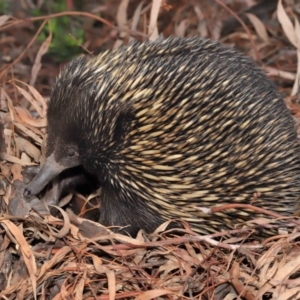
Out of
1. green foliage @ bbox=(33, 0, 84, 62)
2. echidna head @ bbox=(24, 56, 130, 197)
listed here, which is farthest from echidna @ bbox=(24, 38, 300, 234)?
green foliage @ bbox=(33, 0, 84, 62)

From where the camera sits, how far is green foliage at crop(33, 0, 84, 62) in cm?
355

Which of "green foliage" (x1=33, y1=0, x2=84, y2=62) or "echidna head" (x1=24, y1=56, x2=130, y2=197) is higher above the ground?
"echidna head" (x1=24, y1=56, x2=130, y2=197)

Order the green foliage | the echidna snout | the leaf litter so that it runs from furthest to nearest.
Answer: the green foliage → the echidna snout → the leaf litter

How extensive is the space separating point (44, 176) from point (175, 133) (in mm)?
416

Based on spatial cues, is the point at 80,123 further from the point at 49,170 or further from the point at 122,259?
the point at 122,259

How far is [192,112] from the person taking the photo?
85.5 inches

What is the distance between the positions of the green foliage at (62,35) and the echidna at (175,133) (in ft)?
4.21

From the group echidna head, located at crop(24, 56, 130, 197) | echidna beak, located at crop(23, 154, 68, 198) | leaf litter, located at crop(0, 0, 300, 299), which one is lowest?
leaf litter, located at crop(0, 0, 300, 299)

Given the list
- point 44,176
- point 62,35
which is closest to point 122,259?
point 44,176

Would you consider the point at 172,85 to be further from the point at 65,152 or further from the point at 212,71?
the point at 65,152

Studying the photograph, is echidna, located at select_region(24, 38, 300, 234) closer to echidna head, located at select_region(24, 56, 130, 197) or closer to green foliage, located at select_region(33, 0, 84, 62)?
echidna head, located at select_region(24, 56, 130, 197)

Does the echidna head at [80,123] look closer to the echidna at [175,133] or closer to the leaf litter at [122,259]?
the echidna at [175,133]

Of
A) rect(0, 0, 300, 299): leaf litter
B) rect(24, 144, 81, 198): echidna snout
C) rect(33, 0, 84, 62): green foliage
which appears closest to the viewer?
rect(0, 0, 300, 299): leaf litter

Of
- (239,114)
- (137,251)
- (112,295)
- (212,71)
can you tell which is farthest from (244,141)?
(112,295)
